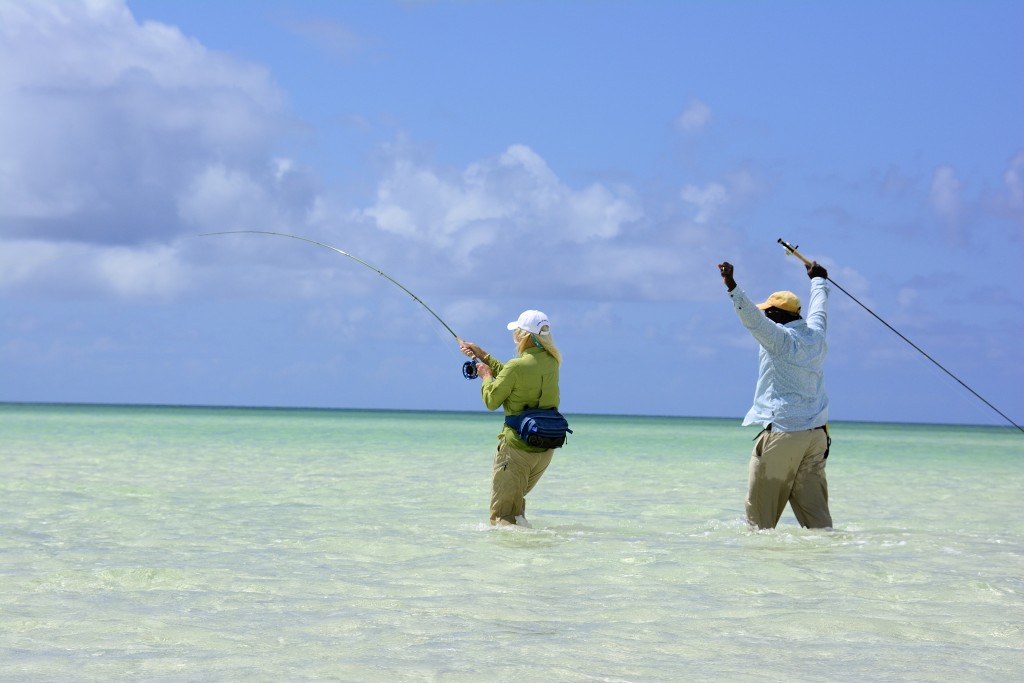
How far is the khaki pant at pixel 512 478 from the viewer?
7.58 meters

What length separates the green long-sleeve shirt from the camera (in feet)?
24.3

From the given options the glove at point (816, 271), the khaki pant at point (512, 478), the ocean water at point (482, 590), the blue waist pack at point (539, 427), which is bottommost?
the ocean water at point (482, 590)

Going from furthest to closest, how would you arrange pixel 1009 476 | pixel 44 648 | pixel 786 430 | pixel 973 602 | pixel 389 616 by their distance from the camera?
1. pixel 1009 476
2. pixel 786 430
3. pixel 973 602
4. pixel 389 616
5. pixel 44 648

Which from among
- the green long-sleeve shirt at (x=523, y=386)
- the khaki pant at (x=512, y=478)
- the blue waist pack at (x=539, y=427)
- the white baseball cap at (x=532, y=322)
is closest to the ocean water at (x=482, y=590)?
the khaki pant at (x=512, y=478)

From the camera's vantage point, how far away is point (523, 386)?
7449 millimetres

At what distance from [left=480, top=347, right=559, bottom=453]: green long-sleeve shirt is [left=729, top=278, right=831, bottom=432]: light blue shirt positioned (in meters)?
1.32

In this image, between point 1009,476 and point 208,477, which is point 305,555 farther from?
point 1009,476

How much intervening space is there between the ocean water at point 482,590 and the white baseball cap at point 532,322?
55.0 inches

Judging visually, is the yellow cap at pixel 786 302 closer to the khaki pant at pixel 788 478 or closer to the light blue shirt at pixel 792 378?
the light blue shirt at pixel 792 378

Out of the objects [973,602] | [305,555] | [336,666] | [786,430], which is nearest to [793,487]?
[786,430]

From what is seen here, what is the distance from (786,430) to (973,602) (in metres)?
1.85

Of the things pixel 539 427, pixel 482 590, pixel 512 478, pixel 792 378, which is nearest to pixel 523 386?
pixel 539 427

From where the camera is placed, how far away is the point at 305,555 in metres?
6.89

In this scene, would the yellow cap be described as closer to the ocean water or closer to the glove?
the glove
